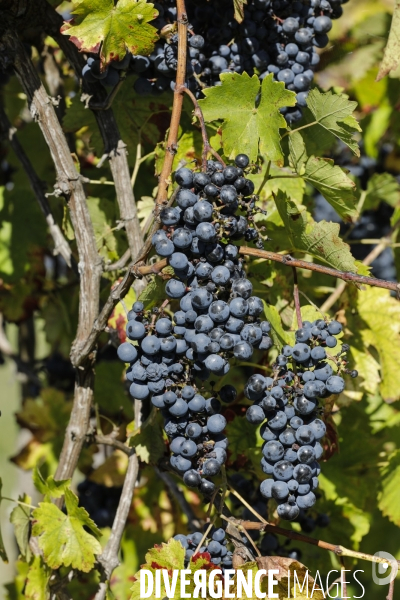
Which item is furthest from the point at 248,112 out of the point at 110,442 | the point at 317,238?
the point at 110,442

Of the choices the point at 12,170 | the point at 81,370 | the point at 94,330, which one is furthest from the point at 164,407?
the point at 12,170

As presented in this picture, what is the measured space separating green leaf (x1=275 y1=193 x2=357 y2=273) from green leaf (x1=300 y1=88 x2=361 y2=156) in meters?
0.26

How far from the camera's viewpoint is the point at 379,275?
3312 millimetres

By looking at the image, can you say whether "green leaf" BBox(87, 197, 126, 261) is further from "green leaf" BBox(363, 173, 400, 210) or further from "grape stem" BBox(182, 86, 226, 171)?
"green leaf" BBox(363, 173, 400, 210)

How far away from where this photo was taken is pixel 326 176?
5.99ft

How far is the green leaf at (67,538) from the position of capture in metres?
1.91

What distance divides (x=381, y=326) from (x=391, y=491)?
58 cm

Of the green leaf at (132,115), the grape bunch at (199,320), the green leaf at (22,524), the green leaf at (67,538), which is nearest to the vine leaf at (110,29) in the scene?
the green leaf at (132,115)

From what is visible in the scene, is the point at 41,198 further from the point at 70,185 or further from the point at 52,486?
the point at 52,486

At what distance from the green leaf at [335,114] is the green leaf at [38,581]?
60.4 inches

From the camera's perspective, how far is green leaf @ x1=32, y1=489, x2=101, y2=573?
1.91 meters

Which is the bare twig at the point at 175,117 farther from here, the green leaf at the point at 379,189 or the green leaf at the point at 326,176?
the green leaf at the point at 379,189

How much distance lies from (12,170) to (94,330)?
5.63ft

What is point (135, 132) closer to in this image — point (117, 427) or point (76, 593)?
point (117, 427)
